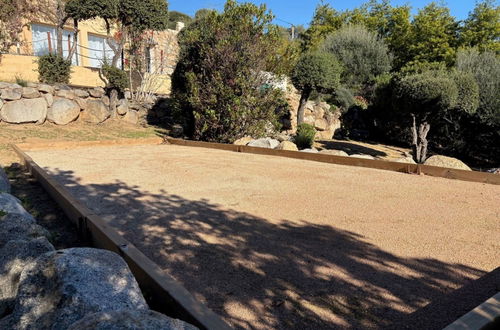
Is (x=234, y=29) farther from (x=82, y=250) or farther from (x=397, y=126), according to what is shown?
(x=82, y=250)

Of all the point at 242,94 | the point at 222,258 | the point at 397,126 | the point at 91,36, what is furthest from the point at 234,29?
the point at 91,36

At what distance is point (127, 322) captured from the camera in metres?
1.09

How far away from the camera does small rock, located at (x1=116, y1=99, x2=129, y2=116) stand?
1184 cm

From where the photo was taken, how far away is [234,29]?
368 inches

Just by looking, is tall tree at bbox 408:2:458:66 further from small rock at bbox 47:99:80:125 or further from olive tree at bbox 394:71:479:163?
small rock at bbox 47:99:80:125

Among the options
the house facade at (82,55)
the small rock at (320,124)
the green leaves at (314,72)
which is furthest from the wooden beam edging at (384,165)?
the house facade at (82,55)

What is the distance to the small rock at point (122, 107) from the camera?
11836mm

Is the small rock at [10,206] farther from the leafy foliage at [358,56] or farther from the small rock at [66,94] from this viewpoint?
the leafy foliage at [358,56]

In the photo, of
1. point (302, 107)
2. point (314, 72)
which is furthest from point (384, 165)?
point (302, 107)

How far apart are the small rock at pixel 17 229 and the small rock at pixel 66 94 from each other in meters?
9.50

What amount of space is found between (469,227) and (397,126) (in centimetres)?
1096

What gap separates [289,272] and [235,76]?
7.84 m

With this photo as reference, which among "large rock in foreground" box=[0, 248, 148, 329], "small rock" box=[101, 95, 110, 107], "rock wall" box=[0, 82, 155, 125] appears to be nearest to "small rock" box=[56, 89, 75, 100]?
"rock wall" box=[0, 82, 155, 125]

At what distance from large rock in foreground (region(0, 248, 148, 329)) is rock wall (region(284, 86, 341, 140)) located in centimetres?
1129
